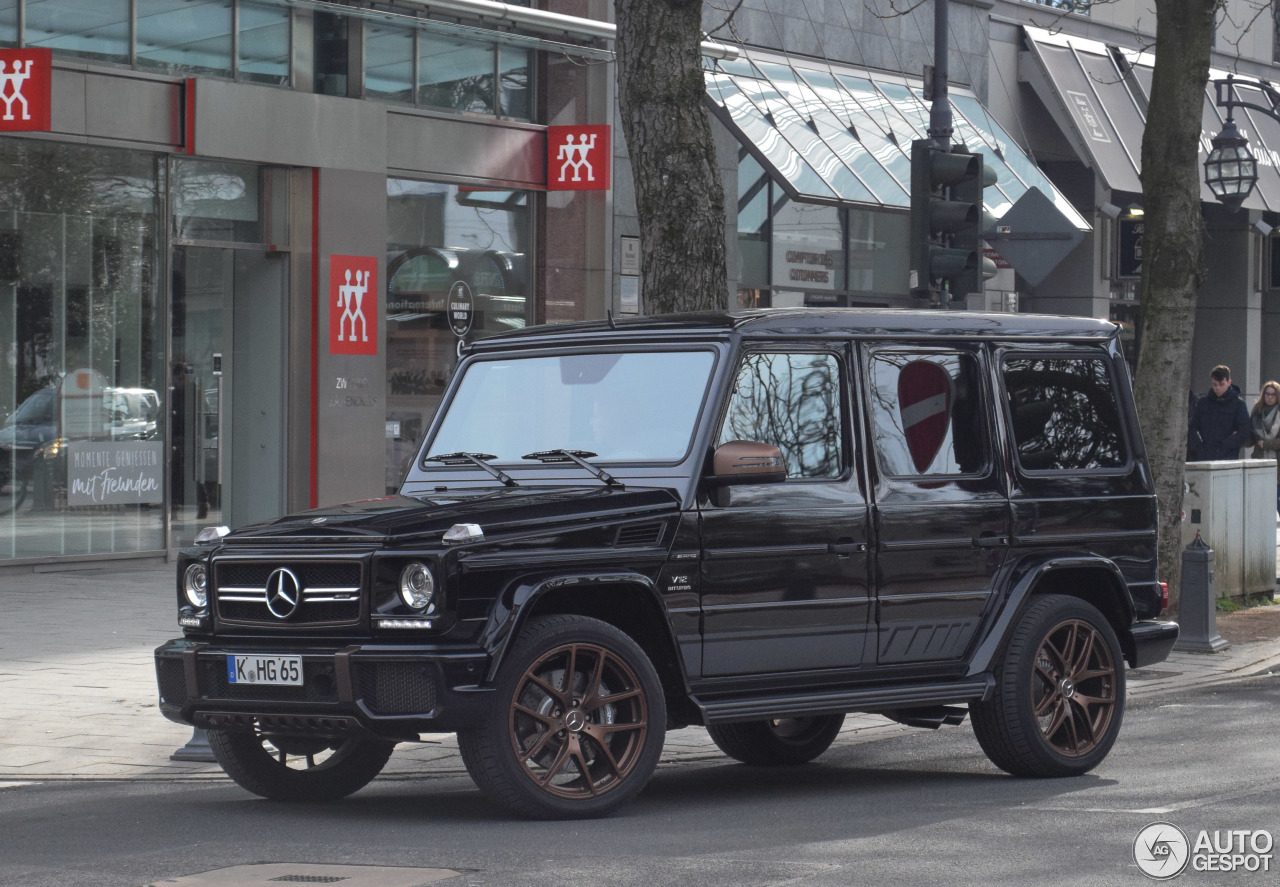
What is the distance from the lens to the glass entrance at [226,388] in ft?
60.8

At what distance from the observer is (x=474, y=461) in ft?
26.6

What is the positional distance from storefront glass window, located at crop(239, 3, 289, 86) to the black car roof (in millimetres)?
10624

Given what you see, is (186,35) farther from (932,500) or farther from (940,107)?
(932,500)

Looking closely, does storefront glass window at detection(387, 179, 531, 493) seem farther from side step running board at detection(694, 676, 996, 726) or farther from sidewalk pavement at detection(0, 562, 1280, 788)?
side step running board at detection(694, 676, 996, 726)

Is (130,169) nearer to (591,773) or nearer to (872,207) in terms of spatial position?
(872,207)

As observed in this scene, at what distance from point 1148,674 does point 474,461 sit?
596cm

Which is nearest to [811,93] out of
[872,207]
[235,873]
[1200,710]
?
[872,207]

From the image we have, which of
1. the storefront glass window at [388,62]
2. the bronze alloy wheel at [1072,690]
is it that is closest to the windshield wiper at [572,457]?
the bronze alloy wheel at [1072,690]

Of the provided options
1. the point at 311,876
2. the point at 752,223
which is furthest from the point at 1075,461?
the point at 752,223

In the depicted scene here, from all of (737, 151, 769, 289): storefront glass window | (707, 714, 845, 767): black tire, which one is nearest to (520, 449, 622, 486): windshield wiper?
(707, 714, 845, 767): black tire

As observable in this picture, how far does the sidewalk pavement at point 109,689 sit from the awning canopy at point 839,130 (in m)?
8.99

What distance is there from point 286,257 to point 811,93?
7.60m

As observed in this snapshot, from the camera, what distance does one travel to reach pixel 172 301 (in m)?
18.3

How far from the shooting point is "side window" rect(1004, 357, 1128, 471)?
871cm
